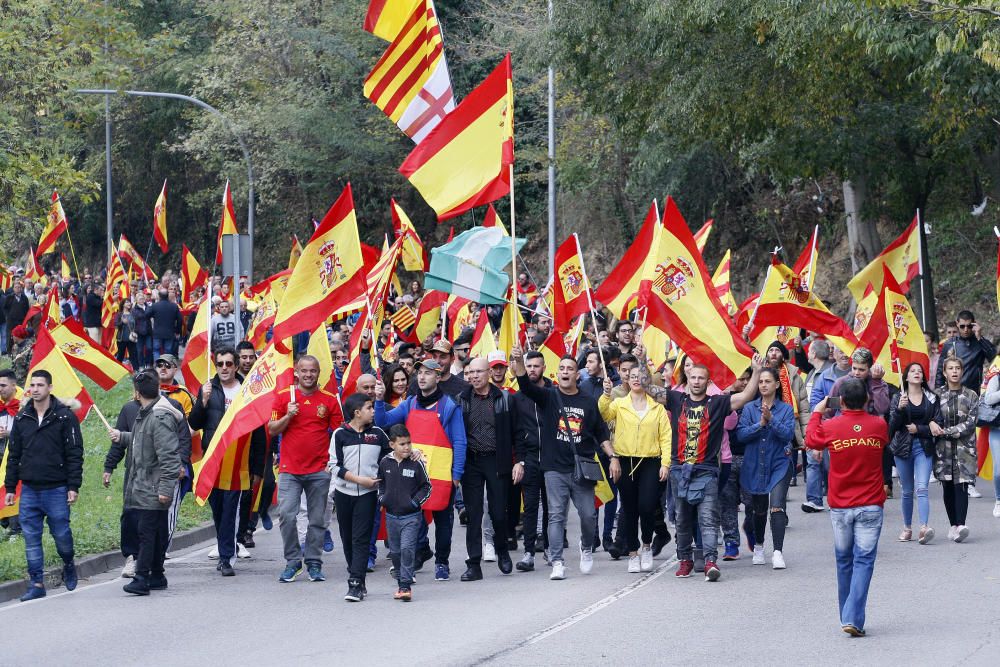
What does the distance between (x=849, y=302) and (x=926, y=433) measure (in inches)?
850

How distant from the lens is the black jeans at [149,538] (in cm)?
1134

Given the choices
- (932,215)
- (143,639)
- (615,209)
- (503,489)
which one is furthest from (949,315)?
(143,639)

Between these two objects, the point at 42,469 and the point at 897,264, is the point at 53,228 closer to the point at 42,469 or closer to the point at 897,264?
the point at 897,264

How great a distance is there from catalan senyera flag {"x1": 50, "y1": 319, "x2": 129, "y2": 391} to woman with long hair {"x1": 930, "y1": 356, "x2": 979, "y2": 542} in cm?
814

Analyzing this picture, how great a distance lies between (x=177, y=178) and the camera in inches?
2149

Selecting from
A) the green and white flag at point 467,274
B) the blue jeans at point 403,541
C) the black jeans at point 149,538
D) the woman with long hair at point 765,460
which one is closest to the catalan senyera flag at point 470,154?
the green and white flag at point 467,274

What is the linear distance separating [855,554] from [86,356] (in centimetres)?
889

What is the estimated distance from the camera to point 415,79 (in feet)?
48.0

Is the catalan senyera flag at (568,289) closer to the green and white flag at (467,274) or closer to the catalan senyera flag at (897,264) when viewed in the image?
the green and white flag at (467,274)

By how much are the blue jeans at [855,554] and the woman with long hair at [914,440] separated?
13.1ft

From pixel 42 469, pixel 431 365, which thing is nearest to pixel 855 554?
pixel 431 365

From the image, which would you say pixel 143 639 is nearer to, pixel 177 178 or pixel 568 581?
pixel 568 581

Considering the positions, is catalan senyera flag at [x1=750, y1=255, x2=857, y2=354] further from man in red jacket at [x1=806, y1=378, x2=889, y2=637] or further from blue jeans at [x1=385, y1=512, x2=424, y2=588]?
man in red jacket at [x1=806, y1=378, x2=889, y2=637]

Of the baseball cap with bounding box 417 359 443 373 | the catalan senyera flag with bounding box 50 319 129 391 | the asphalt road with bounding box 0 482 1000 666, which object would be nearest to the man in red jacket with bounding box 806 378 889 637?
the asphalt road with bounding box 0 482 1000 666
